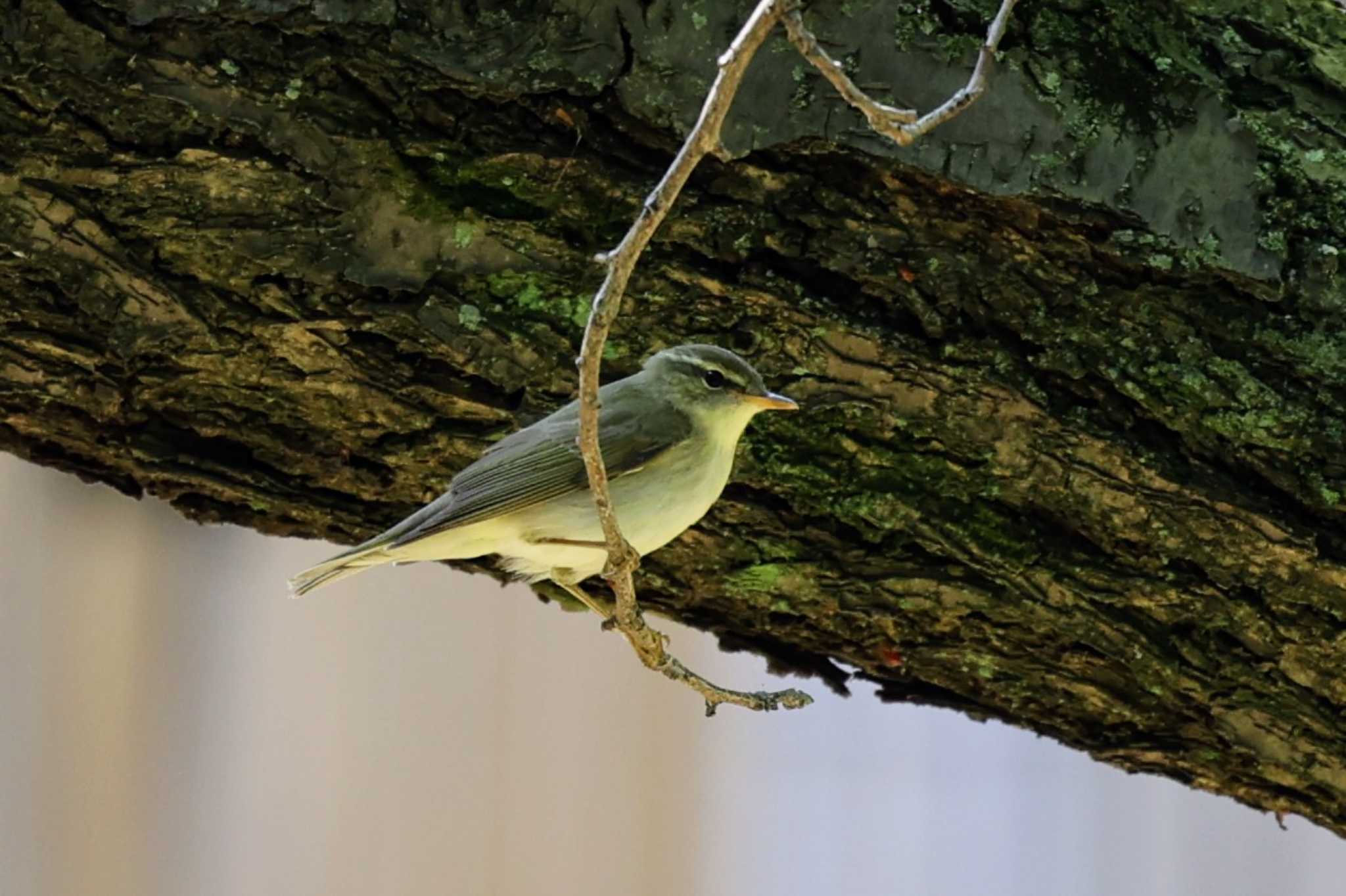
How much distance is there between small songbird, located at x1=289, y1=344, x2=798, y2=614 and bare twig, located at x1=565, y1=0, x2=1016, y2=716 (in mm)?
370

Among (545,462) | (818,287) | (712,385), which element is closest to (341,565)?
(545,462)

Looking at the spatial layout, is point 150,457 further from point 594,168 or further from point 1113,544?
point 1113,544

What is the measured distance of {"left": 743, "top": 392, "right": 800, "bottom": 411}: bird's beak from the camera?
7.43 ft

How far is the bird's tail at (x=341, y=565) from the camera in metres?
2.35

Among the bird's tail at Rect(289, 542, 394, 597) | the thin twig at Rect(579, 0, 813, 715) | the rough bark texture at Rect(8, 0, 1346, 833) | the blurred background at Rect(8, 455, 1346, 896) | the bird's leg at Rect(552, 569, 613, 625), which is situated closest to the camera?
the thin twig at Rect(579, 0, 813, 715)

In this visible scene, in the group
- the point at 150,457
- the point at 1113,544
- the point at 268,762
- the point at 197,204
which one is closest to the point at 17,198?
the point at 197,204

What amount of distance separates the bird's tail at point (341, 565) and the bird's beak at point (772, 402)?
26.3 inches

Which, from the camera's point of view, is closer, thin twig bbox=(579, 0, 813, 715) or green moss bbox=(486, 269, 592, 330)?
thin twig bbox=(579, 0, 813, 715)

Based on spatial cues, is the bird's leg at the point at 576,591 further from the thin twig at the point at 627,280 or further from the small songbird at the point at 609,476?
the thin twig at the point at 627,280

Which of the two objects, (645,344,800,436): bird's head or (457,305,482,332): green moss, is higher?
(457,305,482,332): green moss

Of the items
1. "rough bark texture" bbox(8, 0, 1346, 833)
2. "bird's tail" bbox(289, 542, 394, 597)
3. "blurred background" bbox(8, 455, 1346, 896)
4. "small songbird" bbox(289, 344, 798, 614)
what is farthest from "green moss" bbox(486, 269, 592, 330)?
"blurred background" bbox(8, 455, 1346, 896)

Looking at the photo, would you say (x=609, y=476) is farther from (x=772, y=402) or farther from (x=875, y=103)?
(x=875, y=103)

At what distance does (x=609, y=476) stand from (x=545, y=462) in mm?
128

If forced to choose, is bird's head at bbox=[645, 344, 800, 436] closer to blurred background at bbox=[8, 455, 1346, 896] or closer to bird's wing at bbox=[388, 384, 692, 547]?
bird's wing at bbox=[388, 384, 692, 547]
